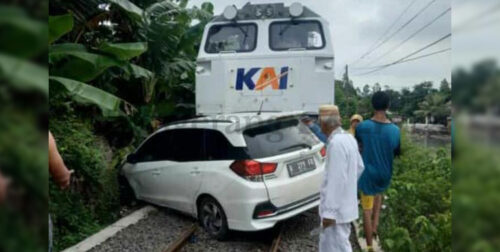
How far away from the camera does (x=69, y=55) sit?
2848 mm

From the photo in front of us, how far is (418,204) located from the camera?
7.61 ft

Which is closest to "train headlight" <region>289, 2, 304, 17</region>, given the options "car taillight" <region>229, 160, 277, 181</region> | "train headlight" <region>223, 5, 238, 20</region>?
"train headlight" <region>223, 5, 238, 20</region>

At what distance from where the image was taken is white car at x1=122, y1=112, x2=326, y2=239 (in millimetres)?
3355

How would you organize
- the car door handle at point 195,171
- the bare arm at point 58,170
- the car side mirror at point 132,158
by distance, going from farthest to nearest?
the car side mirror at point 132,158
the car door handle at point 195,171
the bare arm at point 58,170

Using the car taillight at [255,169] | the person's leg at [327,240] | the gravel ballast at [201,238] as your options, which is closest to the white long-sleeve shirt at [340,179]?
the person's leg at [327,240]

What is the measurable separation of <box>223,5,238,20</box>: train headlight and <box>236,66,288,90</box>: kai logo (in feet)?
2.24

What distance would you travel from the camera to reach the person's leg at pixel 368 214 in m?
2.79

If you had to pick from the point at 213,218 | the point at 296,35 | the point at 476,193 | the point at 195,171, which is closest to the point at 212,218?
the point at 213,218

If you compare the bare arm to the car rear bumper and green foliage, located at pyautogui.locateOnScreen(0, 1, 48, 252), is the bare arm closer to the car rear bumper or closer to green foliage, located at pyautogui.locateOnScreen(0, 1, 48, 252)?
green foliage, located at pyautogui.locateOnScreen(0, 1, 48, 252)

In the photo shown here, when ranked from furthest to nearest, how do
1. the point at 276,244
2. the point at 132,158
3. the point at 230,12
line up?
1. the point at 132,158
2. the point at 230,12
3. the point at 276,244

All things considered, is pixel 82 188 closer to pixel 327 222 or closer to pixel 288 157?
pixel 288 157

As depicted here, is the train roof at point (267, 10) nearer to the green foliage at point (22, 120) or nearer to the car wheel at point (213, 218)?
the car wheel at point (213, 218)

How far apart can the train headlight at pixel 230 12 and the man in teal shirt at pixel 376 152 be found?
214 cm

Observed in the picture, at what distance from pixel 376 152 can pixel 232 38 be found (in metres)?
2.19
